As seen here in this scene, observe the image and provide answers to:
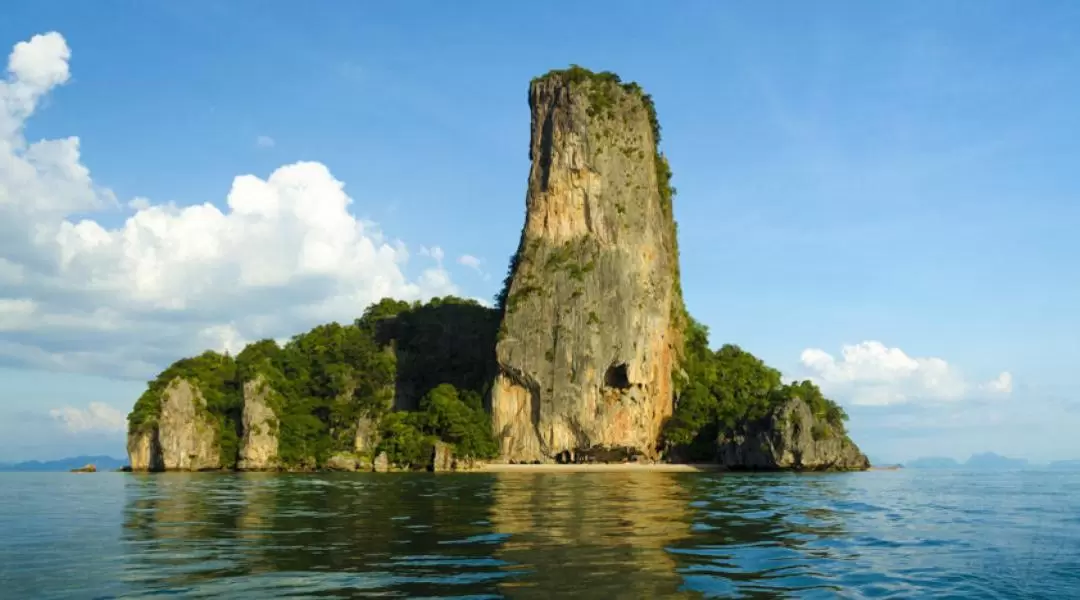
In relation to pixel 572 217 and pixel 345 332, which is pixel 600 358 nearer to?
pixel 572 217

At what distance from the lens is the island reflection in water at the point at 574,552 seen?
36.1 ft

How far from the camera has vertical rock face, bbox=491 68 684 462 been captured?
84688mm

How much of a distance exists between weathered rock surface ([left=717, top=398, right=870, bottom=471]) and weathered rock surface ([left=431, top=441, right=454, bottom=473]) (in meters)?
27.3

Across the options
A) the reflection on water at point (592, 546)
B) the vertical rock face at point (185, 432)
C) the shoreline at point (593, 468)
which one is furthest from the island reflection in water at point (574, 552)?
the vertical rock face at point (185, 432)

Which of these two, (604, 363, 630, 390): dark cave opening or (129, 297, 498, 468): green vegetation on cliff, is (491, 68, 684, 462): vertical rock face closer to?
(604, 363, 630, 390): dark cave opening

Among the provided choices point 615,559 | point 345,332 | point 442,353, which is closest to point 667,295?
point 442,353

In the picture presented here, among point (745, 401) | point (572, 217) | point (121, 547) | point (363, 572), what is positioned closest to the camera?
point (363, 572)

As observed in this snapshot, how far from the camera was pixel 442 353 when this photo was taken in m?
103

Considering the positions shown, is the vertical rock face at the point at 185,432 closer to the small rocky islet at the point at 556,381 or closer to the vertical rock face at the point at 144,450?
the small rocky islet at the point at 556,381

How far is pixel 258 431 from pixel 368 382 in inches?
583

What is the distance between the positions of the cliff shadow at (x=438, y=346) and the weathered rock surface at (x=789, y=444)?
32.0 metres

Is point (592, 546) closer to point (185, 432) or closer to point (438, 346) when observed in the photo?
point (185, 432)

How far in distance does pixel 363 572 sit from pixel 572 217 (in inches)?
3245

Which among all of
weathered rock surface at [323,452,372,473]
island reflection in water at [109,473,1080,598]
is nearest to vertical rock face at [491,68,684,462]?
weathered rock surface at [323,452,372,473]
